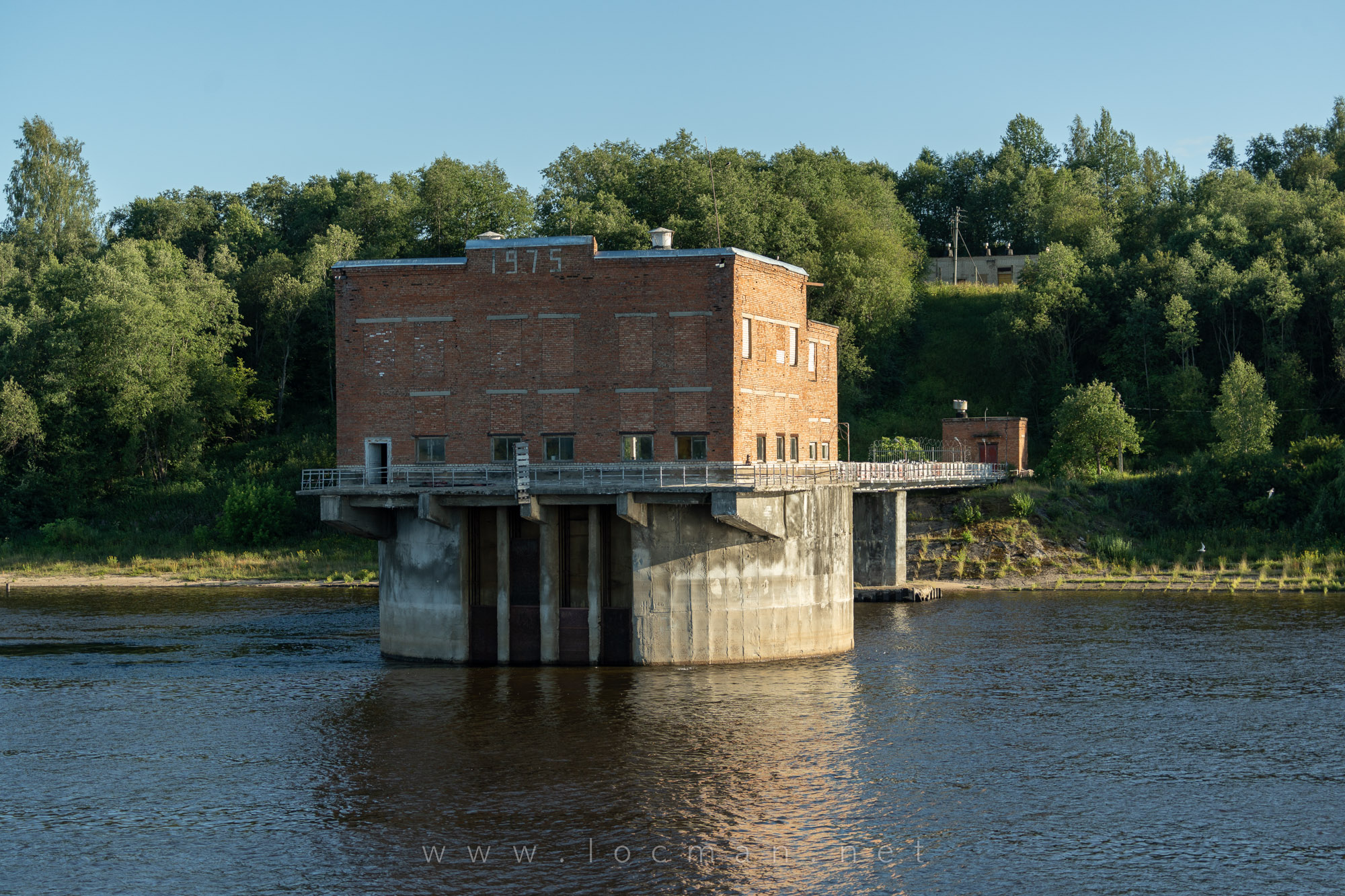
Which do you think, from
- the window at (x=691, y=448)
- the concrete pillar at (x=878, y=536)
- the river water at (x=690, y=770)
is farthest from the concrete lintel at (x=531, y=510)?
the concrete pillar at (x=878, y=536)

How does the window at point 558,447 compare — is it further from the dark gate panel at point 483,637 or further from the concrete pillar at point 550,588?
the dark gate panel at point 483,637

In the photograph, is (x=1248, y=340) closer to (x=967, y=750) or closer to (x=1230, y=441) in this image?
(x=1230, y=441)

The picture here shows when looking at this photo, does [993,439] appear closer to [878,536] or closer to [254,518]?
[878,536]

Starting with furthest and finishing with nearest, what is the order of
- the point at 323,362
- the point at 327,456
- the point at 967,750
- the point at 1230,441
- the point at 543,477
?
1. the point at 323,362
2. the point at 327,456
3. the point at 1230,441
4. the point at 543,477
5. the point at 967,750

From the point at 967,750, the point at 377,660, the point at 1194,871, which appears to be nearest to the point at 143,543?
the point at 377,660

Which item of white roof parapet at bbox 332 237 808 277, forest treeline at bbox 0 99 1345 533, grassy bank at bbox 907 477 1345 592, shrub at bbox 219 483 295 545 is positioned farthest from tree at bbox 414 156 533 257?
white roof parapet at bbox 332 237 808 277

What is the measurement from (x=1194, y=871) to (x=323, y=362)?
10083 cm

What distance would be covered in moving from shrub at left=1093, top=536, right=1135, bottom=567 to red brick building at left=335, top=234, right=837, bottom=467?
3672 centimetres

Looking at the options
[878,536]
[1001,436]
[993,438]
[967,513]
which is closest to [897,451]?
[993,438]

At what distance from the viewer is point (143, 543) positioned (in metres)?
97.5

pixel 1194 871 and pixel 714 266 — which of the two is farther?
pixel 714 266

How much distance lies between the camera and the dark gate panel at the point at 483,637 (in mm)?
53531

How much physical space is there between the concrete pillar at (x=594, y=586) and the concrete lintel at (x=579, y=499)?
0.79 meters

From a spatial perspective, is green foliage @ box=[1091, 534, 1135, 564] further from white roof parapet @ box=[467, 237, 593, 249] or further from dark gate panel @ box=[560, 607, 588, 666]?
white roof parapet @ box=[467, 237, 593, 249]
